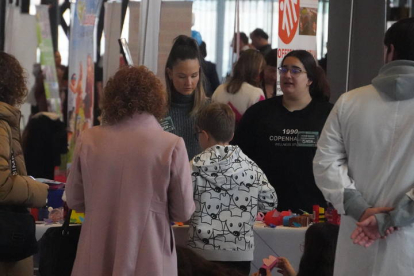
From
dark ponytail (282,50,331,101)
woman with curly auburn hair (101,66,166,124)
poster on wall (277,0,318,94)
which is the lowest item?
woman with curly auburn hair (101,66,166,124)

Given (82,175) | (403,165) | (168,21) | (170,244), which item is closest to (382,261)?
(403,165)

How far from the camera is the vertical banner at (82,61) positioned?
21.5 feet

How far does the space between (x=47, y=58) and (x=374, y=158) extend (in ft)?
18.1

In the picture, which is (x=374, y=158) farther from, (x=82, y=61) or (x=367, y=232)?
(x=82, y=61)

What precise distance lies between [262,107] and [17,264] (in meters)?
1.77

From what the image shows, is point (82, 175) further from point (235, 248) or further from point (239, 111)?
point (239, 111)

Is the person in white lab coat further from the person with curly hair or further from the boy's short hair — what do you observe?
the person with curly hair

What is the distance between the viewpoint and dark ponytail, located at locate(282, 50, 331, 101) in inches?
191

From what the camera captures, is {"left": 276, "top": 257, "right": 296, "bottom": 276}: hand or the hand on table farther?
{"left": 276, "top": 257, "right": 296, "bottom": 276}: hand

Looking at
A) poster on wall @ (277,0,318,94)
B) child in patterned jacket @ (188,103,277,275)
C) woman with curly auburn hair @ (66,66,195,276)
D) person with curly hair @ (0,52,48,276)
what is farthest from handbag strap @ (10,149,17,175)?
poster on wall @ (277,0,318,94)

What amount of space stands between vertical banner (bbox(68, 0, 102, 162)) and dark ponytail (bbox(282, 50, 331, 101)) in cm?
216

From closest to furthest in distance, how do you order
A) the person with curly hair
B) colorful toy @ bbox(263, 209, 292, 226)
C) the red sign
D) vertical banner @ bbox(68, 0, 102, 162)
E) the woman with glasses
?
the person with curly hair < colorful toy @ bbox(263, 209, 292, 226) < the woman with glasses < the red sign < vertical banner @ bbox(68, 0, 102, 162)

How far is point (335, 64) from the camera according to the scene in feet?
19.8

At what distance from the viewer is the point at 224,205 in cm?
404
